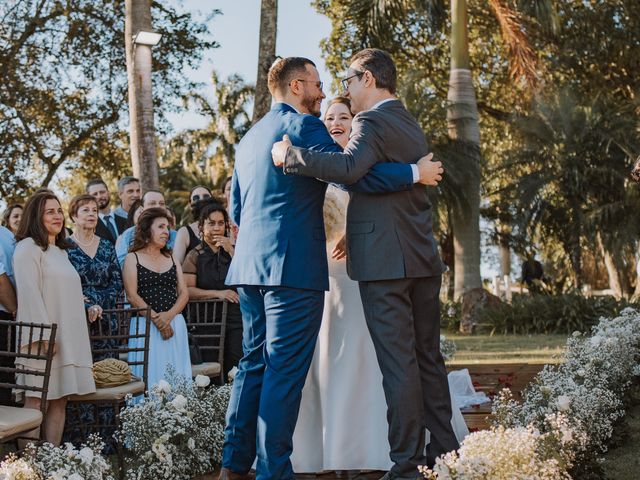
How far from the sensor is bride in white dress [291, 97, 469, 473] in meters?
5.12

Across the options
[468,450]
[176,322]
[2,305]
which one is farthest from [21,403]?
[468,450]

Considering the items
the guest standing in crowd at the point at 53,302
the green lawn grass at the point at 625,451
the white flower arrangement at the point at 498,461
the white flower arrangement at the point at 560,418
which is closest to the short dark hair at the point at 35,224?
the guest standing in crowd at the point at 53,302

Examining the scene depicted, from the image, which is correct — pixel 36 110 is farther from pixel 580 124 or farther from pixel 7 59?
pixel 580 124

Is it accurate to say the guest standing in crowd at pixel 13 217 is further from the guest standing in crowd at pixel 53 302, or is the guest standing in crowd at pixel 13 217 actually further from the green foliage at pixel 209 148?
the green foliage at pixel 209 148

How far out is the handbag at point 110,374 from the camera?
5859mm

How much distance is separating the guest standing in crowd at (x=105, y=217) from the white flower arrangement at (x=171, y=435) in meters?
3.23

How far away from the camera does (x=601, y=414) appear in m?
5.60

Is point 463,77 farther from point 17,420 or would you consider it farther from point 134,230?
point 17,420

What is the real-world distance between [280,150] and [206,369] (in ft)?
9.21

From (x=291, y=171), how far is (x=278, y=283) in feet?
1.81

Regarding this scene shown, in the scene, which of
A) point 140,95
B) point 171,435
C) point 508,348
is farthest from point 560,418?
point 508,348

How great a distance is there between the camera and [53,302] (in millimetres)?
5742

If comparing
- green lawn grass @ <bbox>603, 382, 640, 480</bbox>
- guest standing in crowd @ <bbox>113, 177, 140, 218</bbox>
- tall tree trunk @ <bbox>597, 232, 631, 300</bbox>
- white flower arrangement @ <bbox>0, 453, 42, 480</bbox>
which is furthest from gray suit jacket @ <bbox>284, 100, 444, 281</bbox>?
tall tree trunk @ <bbox>597, 232, 631, 300</bbox>

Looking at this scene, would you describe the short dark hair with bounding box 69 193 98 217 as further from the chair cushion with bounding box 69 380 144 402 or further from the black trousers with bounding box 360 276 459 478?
the black trousers with bounding box 360 276 459 478
